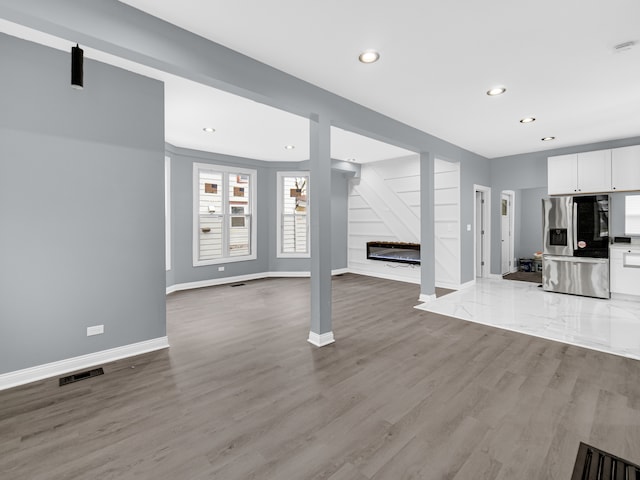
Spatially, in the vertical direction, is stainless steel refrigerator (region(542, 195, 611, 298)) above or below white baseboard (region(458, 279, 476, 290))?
above

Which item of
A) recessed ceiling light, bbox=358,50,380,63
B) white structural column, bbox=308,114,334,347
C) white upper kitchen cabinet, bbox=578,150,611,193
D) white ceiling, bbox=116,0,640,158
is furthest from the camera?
white upper kitchen cabinet, bbox=578,150,611,193

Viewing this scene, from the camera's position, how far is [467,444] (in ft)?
6.08

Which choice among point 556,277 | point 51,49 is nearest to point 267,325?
point 51,49

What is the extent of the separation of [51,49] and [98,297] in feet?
7.25

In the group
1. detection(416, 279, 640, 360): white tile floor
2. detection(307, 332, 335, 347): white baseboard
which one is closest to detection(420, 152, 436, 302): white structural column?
detection(416, 279, 640, 360): white tile floor

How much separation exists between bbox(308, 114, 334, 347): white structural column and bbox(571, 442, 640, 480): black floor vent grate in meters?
2.19

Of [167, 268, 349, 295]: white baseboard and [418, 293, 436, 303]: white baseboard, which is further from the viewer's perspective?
[167, 268, 349, 295]: white baseboard

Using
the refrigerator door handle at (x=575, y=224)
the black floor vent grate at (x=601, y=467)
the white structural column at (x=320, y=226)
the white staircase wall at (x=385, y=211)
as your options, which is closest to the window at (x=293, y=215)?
the white staircase wall at (x=385, y=211)

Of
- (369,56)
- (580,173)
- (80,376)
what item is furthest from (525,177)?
(80,376)

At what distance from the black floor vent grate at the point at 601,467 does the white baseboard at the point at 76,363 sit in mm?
3473

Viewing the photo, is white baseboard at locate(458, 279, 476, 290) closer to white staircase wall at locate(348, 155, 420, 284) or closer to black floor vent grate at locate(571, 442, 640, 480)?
white staircase wall at locate(348, 155, 420, 284)

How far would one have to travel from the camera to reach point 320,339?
3.35 m

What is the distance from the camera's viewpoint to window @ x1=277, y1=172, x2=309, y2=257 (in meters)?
7.68

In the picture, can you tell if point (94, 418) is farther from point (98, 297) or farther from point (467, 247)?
point (467, 247)
